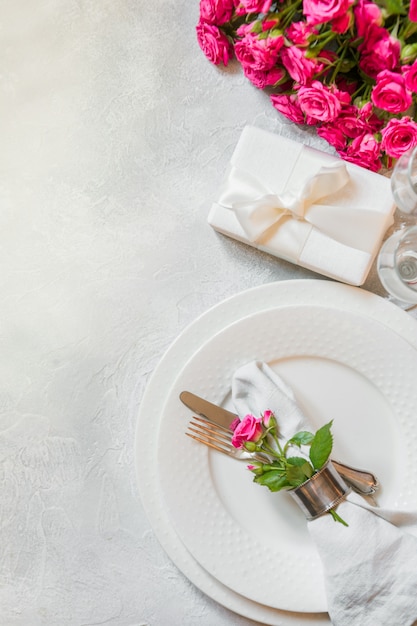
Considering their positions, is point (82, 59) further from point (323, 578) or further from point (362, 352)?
point (323, 578)

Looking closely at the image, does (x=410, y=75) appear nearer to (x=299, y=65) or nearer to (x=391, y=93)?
A: (x=391, y=93)

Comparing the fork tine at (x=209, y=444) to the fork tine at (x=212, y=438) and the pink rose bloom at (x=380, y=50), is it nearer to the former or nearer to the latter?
the fork tine at (x=212, y=438)

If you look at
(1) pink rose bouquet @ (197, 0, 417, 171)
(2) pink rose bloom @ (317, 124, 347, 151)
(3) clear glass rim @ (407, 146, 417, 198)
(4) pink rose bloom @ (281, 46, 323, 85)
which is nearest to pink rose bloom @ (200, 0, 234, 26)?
(1) pink rose bouquet @ (197, 0, 417, 171)

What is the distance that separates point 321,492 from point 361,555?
0.10 metres

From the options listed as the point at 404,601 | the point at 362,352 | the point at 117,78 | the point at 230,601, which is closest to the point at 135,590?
the point at 230,601

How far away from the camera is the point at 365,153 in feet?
2.83

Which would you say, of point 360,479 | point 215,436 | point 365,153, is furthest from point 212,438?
point 365,153

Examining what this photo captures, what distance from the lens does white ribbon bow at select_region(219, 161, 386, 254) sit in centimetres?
84

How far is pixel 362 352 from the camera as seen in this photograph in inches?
34.2

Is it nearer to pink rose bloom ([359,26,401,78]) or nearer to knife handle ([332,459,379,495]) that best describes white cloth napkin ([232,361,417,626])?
knife handle ([332,459,379,495])

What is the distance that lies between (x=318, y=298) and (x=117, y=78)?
0.46 m

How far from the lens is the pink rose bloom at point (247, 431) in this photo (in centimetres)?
82

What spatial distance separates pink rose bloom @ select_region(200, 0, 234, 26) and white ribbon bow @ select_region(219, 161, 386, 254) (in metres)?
0.25

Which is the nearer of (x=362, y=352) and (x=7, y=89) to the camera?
(x=362, y=352)
